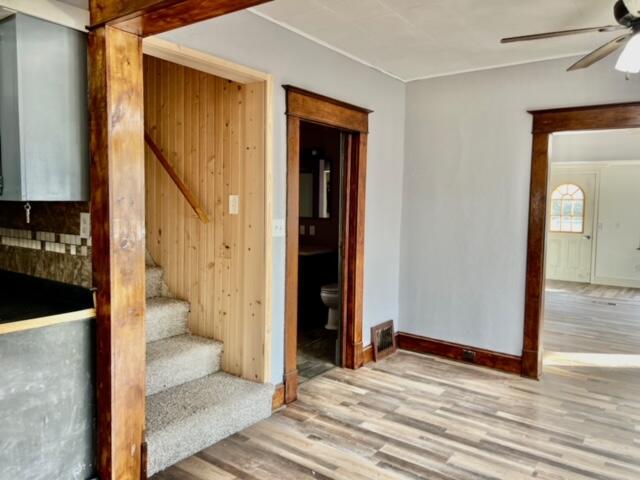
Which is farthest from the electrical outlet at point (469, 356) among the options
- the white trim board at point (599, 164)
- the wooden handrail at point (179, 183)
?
the white trim board at point (599, 164)

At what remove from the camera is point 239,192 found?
3.13 meters

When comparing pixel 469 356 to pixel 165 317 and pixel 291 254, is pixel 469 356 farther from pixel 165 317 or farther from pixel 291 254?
pixel 165 317

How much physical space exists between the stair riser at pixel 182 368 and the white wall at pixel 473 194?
6.79 ft

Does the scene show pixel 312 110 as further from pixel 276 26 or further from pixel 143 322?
pixel 143 322

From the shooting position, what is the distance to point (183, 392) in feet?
9.76

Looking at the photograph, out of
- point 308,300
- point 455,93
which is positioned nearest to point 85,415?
point 308,300

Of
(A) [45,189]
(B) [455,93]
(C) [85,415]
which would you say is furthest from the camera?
(B) [455,93]

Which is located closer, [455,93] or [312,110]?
[312,110]

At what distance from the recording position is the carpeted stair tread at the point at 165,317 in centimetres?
324

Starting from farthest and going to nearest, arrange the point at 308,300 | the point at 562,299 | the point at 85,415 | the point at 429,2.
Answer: the point at 562,299
the point at 308,300
the point at 429,2
the point at 85,415

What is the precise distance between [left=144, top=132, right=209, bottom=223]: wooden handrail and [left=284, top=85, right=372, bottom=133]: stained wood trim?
869 mm

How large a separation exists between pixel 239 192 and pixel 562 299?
596 centimetres

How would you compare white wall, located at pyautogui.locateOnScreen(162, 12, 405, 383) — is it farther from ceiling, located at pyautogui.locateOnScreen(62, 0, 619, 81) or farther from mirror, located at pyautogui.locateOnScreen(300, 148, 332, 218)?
mirror, located at pyautogui.locateOnScreen(300, 148, 332, 218)

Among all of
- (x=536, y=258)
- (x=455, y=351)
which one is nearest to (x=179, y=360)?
(x=455, y=351)
